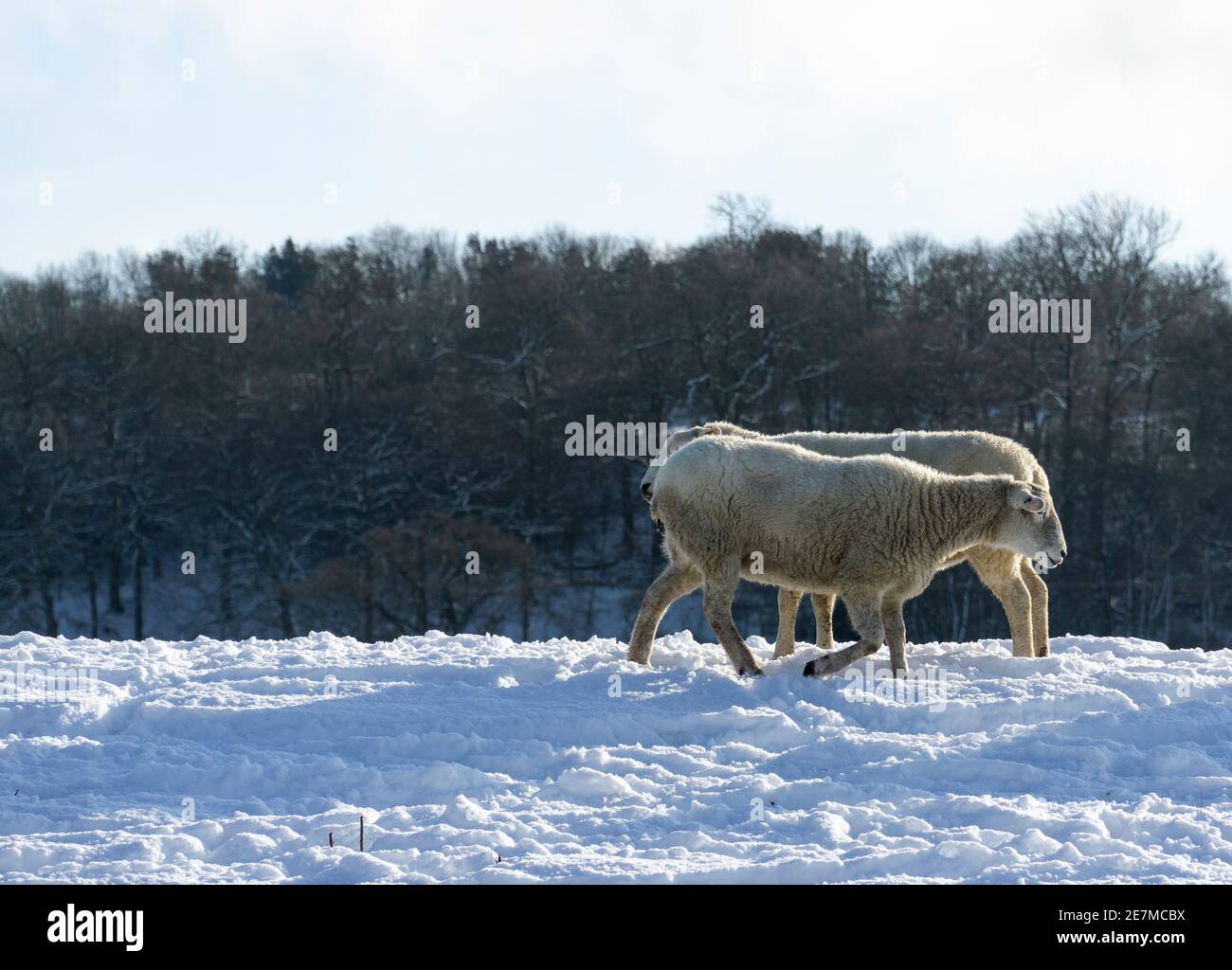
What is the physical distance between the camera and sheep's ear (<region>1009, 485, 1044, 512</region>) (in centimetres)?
1445

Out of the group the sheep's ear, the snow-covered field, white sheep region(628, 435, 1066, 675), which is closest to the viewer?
the snow-covered field

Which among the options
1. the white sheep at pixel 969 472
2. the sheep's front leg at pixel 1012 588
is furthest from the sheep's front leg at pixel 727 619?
the sheep's front leg at pixel 1012 588

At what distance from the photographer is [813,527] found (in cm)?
1410

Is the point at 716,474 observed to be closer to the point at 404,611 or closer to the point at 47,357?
the point at 404,611

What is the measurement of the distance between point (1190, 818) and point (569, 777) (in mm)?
3912

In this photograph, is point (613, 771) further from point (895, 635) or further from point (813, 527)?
point (895, 635)

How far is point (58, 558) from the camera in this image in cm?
4925

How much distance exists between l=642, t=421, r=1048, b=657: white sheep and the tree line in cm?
2243

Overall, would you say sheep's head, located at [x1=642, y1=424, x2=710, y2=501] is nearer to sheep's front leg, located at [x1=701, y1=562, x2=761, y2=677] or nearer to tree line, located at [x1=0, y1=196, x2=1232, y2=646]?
sheep's front leg, located at [x1=701, y1=562, x2=761, y2=677]

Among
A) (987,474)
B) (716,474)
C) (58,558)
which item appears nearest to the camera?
(716,474)

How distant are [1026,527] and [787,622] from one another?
265cm

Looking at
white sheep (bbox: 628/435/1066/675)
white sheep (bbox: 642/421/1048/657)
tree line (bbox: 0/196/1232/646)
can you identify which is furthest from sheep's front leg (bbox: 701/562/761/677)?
tree line (bbox: 0/196/1232/646)
